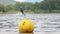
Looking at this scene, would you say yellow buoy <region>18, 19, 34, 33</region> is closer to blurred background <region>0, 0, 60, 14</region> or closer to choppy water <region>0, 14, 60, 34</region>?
choppy water <region>0, 14, 60, 34</region>

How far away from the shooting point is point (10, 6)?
669cm

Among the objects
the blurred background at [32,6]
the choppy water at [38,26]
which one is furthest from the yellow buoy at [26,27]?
the blurred background at [32,6]

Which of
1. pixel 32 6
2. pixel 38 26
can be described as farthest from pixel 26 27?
pixel 32 6

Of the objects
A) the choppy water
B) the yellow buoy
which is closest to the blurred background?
the choppy water

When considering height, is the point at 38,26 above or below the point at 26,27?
below

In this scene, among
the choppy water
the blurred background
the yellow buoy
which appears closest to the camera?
the yellow buoy

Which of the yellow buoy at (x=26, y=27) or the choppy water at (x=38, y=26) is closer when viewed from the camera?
the yellow buoy at (x=26, y=27)

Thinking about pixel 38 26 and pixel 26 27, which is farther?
pixel 38 26

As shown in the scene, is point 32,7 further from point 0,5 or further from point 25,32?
point 25,32

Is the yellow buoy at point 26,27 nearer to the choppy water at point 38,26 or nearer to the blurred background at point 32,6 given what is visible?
the choppy water at point 38,26

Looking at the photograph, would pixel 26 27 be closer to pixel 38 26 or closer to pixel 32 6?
pixel 38 26

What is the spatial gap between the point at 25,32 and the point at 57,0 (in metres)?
6.37

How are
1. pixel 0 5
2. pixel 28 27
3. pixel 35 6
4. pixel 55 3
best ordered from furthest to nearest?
1. pixel 55 3
2. pixel 35 6
3. pixel 0 5
4. pixel 28 27

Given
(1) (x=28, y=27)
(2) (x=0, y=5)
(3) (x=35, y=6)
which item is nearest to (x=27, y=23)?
(1) (x=28, y=27)
